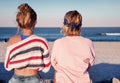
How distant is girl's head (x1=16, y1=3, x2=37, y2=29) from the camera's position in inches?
151

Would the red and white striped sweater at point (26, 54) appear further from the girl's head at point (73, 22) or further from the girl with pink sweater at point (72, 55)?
the girl's head at point (73, 22)

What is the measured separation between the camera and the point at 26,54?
388 cm

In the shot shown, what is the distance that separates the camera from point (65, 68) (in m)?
4.08

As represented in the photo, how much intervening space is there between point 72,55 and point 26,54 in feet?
1.96

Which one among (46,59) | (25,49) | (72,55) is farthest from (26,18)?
(72,55)

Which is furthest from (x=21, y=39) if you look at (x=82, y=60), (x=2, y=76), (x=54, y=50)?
(x=2, y=76)

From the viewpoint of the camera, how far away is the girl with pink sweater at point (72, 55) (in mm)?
4082

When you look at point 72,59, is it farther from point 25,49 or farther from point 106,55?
point 106,55

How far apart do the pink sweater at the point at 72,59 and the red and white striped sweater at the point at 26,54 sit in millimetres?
267

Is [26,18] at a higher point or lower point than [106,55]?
higher

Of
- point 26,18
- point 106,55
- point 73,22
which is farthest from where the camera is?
point 106,55

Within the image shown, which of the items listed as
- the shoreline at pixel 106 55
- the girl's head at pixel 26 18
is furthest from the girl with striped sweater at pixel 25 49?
the shoreline at pixel 106 55

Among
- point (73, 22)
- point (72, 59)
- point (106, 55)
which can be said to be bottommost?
point (106, 55)

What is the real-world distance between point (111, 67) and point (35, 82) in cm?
859
